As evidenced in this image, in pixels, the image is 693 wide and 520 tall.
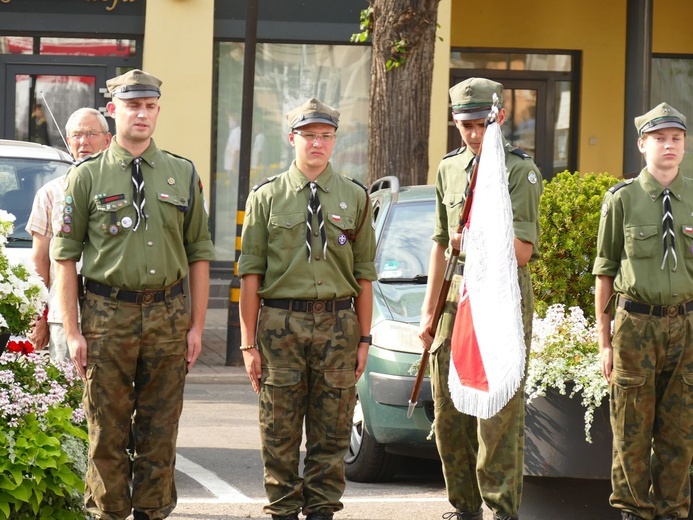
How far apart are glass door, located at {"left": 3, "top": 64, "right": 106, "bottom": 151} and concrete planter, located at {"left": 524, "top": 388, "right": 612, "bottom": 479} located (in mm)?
12855

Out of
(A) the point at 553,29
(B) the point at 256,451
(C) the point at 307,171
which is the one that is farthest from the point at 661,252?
(A) the point at 553,29

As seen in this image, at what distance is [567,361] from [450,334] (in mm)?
879

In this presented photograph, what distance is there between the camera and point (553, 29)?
20562mm

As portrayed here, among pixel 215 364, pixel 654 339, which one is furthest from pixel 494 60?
pixel 654 339

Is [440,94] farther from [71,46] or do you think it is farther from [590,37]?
[71,46]

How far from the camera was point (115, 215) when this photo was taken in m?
5.80

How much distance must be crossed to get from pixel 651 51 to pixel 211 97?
664cm

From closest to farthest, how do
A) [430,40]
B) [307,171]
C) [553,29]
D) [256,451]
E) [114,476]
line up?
1. [114,476]
2. [307,171]
3. [256,451]
4. [430,40]
5. [553,29]

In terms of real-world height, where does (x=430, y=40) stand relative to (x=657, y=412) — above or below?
above

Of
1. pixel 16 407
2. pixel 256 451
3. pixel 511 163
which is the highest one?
pixel 511 163

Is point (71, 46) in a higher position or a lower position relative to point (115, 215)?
higher

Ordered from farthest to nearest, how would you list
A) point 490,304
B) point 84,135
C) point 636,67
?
point 636,67
point 84,135
point 490,304

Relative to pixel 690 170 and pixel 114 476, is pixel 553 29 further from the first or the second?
pixel 114 476

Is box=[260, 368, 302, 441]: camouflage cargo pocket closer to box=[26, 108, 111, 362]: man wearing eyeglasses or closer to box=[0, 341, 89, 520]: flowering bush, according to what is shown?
box=[0, 341, 89, 520]: flowering bush
